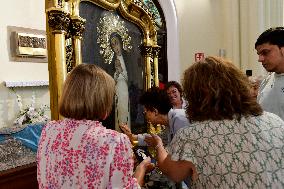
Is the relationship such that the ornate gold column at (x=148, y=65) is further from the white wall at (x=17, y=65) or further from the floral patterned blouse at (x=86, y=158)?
the floral patterned blouse at (x=86, y=158)

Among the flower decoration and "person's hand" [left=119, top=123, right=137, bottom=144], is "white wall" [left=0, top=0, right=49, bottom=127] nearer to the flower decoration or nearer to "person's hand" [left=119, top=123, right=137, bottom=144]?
the flower decoration

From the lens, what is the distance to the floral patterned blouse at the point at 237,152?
1.38 meters

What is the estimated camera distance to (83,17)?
2518mm

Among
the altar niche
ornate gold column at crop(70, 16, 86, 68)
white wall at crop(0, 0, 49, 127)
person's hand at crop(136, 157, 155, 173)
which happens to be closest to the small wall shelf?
white wall at crop(0, 0, 49, 127)

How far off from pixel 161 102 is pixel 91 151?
1.34 m

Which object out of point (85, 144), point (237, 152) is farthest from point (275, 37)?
point (85, 144)

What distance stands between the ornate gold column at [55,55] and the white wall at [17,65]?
4.65ft

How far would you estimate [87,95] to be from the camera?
133 centimetres

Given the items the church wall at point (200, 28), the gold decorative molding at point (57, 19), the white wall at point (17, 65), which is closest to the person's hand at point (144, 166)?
the gold decorative molding at point (57, 19)

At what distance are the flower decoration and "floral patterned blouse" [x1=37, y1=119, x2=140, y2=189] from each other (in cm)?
189

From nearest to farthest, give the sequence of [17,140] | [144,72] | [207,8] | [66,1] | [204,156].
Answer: [204,156] → [66,1] → [17,140] → [144,72] → [207,8]

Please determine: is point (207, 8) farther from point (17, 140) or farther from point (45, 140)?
point (45, 140)

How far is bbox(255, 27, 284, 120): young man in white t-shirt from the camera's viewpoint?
234 centimetres

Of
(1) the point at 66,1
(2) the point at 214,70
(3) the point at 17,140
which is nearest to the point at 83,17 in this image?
(1) the point at 66,1
